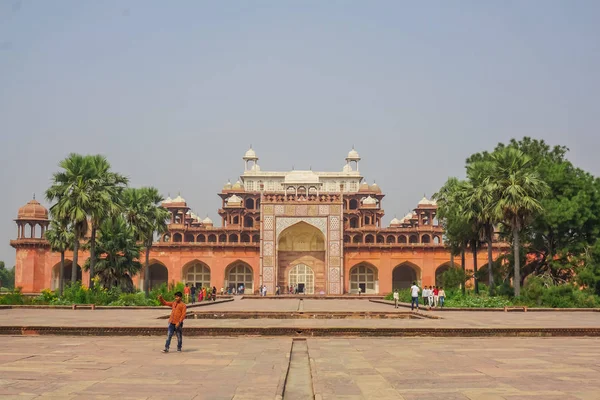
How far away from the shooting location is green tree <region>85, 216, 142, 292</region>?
103 ft

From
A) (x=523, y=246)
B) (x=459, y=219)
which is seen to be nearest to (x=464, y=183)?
(x=459, y=219)

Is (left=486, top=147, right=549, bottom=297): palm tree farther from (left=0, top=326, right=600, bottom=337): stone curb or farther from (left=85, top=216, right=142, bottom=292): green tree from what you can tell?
(left=85, top=216, right=142, bottom=292): green tree

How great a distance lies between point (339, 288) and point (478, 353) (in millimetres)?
39013

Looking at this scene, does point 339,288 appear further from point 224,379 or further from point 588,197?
point 224,379

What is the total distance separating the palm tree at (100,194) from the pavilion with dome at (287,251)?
2080cm

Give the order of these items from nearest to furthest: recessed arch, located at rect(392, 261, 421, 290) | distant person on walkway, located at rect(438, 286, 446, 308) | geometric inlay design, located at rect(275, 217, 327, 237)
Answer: distant person on walkway, located at rect(438, 286, 446, 308) → geometric inlay design, located at rect(275, 217, 327, 237) → recessed arch, located at rect(392, 261, 421, 290)

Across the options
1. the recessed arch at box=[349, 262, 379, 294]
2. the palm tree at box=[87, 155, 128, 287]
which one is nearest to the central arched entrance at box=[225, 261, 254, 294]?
the recessed arch at box=[349, 262, 379, 294]

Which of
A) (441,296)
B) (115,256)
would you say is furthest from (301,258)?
(441,296)

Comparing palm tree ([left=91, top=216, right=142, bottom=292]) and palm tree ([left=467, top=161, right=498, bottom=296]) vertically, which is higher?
palm tree ([left=467, top=161, right=498, bottom=296])

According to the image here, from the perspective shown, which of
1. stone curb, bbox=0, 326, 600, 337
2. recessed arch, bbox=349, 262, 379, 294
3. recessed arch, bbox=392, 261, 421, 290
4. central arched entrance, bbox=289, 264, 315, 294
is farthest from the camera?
recessed arch, bbox=392, 261, 421, 290

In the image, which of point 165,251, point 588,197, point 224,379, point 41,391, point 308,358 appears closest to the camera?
point 41,391

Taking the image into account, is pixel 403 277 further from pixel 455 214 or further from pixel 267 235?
pixel 455 214

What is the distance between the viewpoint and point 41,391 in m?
6.88

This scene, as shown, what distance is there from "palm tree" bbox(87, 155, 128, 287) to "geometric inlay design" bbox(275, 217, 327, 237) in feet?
68.0
